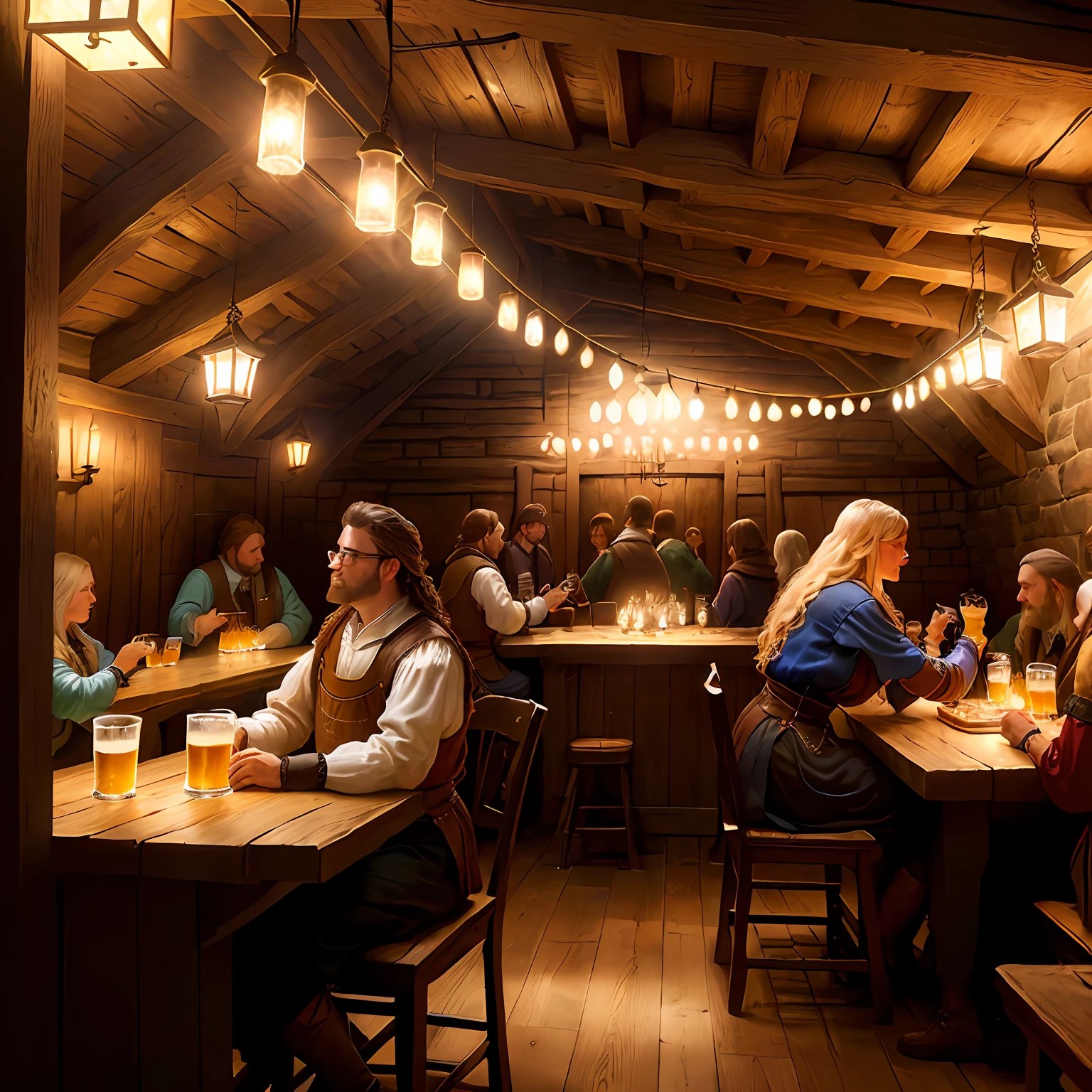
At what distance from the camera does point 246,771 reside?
2111 mm

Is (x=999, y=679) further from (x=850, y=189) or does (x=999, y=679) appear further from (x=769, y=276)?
(x=769, y=276)

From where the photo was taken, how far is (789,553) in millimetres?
5254

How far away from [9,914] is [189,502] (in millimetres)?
5404

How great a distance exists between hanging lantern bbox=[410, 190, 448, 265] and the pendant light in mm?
2854

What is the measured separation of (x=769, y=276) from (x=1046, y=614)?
3141 millimetres

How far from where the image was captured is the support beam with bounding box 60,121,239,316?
431cm

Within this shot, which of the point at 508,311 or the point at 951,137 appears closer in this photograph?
the point at 951,137

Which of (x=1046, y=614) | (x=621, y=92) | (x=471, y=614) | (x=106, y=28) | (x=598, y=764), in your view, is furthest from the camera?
(x=471, y=614)

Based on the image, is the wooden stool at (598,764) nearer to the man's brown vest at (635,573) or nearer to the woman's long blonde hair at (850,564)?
the man's brown vest at (635,573)

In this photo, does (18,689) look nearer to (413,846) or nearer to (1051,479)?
(413,846)

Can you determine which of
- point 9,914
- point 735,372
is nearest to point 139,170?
point 9,914

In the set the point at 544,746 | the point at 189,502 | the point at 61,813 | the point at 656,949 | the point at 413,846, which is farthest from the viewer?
the point at 189,502

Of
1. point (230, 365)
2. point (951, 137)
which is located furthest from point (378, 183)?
point (230, 365)

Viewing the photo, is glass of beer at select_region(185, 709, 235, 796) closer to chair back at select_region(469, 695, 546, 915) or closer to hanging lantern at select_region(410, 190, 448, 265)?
chair back at select_region(469, 695, 546, 915)
